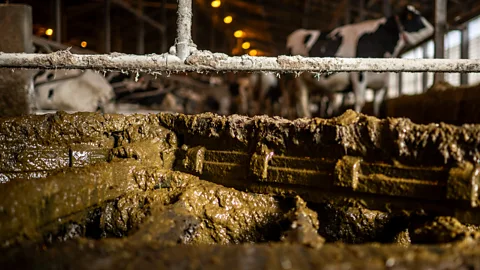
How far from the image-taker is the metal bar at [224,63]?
1571 millimetres

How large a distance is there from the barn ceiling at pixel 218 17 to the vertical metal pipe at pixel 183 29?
7.47m

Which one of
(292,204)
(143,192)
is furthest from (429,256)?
(143,192)

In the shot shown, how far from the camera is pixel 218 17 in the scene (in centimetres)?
1330

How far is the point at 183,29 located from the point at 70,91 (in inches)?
143

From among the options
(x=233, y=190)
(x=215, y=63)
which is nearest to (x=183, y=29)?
(x=215, y=63)

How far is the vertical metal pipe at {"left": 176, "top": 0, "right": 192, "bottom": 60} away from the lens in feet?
5.25

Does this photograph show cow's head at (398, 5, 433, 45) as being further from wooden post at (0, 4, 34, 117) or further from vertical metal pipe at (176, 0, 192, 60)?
wooden post at (0, 4, 34, 117)

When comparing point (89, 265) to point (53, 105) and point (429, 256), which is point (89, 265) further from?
point (53, 105)

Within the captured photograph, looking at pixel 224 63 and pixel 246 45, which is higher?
pixel 246 45

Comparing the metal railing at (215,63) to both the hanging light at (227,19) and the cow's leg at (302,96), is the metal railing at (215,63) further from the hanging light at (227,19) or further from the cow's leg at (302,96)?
the hanging light at (227,19)

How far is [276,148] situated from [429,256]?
75 centimetres

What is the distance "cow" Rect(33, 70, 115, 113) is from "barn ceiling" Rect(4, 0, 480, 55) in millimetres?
3893

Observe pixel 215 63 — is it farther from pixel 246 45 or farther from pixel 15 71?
pixel 246 45

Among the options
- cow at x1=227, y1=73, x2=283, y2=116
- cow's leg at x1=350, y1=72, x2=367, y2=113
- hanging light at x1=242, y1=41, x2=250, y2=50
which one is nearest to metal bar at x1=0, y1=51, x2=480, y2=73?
cow's leg at x1=350, y1=72, x2=367, y2=113
